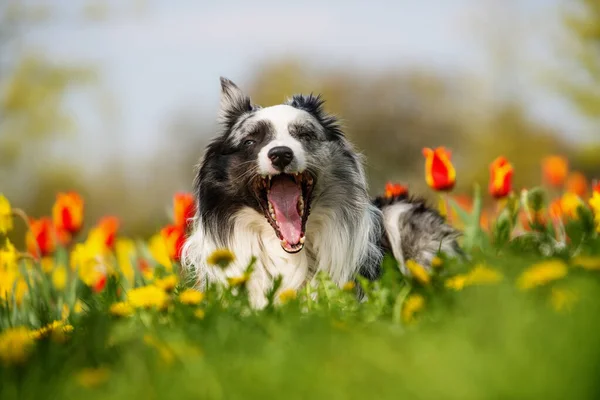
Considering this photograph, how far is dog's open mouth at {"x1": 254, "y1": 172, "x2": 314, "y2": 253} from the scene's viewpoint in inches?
171

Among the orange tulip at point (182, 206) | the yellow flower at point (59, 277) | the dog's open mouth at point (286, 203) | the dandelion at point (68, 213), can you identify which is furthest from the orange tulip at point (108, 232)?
the dog's open mouth at point (286, 203)

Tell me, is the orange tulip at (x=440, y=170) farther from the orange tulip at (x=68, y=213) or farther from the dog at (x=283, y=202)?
the orange tulip at (x=68, y=213)

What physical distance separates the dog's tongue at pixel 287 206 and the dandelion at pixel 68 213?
1563mm

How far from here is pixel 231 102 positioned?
4820 mm

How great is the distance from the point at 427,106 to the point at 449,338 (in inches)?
1223

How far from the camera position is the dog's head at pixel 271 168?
14.0 feet

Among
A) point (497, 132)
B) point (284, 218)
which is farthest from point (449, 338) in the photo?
point (497, 132)

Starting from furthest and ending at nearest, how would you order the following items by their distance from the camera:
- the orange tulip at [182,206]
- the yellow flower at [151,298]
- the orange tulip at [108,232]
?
the orange tulip at [108,232] < the orange tulip at [182,206] < the yellow flower at [151,298]

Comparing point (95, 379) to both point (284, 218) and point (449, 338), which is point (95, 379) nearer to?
point (449, 338)

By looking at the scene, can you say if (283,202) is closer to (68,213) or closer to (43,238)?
(68,213)

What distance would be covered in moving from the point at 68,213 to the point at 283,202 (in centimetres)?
168

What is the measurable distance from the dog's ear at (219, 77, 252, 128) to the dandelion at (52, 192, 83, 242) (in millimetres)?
1215

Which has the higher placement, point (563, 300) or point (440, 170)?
point (563, 300)

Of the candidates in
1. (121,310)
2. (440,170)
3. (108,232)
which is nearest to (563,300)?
(121,310)
